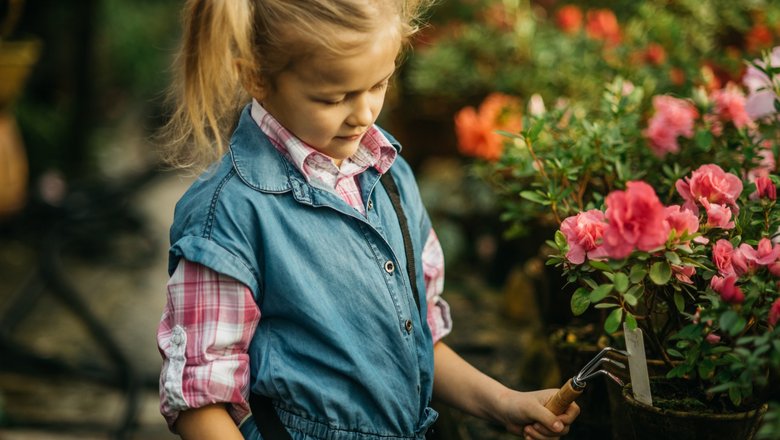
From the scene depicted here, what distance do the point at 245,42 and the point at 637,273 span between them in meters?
0.67

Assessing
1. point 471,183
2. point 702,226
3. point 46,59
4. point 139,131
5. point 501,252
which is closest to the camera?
point 702,226

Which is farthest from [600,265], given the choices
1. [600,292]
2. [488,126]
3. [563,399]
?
[488,126]

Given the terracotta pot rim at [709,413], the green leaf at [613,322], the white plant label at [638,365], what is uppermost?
the green leaf at [613,322]

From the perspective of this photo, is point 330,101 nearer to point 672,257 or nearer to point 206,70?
point 206,70

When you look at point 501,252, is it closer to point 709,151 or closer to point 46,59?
point 709,151

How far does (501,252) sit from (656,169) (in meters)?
1.33

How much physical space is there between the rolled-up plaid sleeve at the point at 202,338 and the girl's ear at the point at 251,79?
301 millimetres

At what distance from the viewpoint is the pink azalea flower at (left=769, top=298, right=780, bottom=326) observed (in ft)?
3.52

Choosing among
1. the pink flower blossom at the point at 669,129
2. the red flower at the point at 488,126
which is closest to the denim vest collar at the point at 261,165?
the pink flower blossom at the point at 669,129

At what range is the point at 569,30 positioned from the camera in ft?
11.1

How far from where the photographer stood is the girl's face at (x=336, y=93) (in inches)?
49.4

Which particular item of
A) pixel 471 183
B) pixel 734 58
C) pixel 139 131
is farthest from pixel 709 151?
pixel 139 131

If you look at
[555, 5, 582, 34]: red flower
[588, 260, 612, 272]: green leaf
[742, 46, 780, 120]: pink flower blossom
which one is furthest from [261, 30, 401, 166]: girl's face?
[555, 5, 582, 34]: red flower

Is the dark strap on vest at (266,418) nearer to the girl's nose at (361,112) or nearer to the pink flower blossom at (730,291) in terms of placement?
the girl's nose at (361,112)
